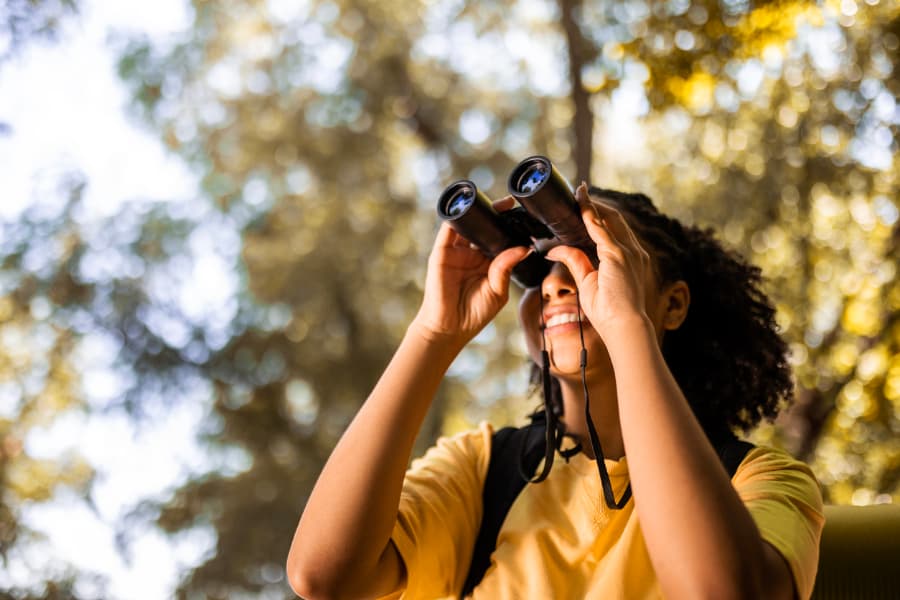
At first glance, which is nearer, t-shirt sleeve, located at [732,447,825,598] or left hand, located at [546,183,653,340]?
t-shirt sleeve, located at [732,447,825,598]

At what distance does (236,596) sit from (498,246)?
3.18m

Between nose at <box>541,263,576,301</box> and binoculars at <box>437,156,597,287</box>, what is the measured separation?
0.17 feet

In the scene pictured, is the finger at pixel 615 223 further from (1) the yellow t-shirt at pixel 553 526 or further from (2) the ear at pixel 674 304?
(1) the yellow t-shirt at pixel 553 526

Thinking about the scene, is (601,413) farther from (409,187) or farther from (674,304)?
(409,187)

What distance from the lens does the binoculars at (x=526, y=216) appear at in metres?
1.22

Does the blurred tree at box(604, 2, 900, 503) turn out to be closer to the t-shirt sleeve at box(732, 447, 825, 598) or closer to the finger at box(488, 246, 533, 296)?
the finger at box(488, 246, 533, 296)

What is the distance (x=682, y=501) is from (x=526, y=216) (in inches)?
23.3

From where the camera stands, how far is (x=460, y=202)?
1351 mm

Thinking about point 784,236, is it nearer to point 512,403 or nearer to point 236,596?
point 512,403

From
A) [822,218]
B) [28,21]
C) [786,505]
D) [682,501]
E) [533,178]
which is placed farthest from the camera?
[822,218]

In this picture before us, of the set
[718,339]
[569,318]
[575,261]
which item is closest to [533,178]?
[575,261]

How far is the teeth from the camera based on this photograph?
1346mm

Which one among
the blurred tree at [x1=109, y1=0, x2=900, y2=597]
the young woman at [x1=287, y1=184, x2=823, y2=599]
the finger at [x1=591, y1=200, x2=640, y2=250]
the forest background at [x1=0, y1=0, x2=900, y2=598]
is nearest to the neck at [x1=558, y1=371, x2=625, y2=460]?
the young woman at [x1=287, y1=184, x2=823, y2=599]

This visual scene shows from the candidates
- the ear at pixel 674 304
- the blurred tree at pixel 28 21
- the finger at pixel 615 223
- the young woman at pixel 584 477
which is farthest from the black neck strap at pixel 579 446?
the blurred tree at pixel 28 21
